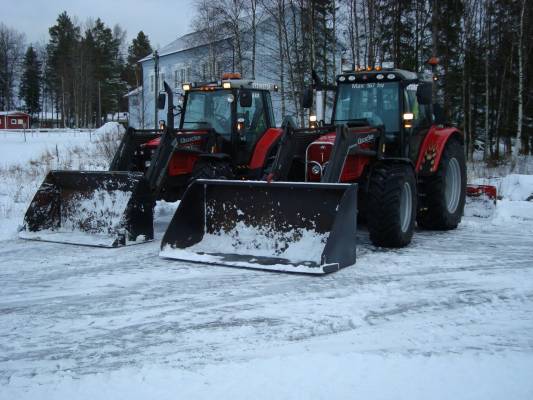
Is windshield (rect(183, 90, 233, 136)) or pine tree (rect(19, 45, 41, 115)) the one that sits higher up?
pine tree (rect(19, 45, 41, 115))

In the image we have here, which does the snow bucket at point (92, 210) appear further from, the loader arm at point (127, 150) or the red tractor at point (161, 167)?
the loader arm at point (127, 150)

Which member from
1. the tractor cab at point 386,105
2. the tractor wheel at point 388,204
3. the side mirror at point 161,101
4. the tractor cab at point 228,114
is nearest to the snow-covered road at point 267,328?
the tractor wheel at point 388,204

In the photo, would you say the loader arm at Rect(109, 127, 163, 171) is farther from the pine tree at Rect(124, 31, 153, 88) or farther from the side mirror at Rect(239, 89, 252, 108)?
the pine tree at Rect(124, 31, 153, 88)

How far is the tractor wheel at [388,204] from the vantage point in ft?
22.3

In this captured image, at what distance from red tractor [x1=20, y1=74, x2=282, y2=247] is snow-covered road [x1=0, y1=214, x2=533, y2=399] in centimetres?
108

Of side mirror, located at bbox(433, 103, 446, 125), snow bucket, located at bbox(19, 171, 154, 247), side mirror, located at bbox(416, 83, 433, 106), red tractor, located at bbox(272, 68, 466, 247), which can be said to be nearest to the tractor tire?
red tractor, located at bbox(272, 68, 466, 247)

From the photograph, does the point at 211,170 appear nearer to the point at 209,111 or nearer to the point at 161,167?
the point at 161,167

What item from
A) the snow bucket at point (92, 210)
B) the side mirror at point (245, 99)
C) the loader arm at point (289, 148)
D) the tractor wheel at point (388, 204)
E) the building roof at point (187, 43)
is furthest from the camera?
the building roof at point (187, 43)

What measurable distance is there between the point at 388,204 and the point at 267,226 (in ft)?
4.84

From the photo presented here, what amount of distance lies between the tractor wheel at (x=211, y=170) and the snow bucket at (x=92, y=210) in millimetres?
1028

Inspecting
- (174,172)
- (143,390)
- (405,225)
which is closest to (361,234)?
(405,225)

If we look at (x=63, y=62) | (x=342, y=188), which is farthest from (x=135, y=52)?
(x=342, y=188)

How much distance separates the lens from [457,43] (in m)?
25.4

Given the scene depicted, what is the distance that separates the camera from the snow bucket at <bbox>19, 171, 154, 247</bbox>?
7.53m
